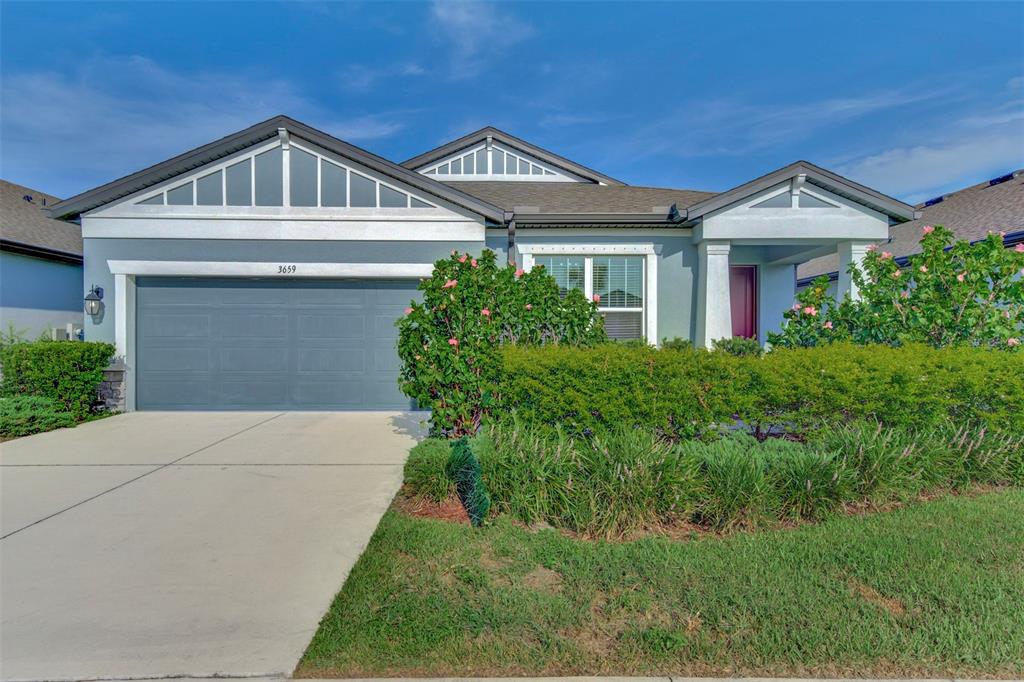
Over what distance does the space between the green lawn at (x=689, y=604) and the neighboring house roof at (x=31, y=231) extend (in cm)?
1116

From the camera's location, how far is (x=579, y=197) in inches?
462

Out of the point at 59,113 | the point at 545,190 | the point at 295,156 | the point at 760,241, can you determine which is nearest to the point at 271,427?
the point at 295,156

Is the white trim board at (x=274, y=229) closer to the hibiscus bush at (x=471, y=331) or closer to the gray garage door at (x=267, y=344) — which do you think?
the gray garage door at (x=267, y=344)

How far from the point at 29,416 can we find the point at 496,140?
11857 mm

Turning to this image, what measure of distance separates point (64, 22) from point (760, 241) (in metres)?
13.5

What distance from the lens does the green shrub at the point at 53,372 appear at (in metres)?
8.27

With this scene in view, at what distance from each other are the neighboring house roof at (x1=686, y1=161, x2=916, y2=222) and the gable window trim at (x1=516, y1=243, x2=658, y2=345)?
1094mm

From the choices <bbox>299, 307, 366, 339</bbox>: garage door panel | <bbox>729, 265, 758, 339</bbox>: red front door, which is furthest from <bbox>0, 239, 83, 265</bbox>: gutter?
<bbox>729, 265, 758, 339</bbox>: red front door

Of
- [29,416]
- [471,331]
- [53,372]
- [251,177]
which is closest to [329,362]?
[251,177]


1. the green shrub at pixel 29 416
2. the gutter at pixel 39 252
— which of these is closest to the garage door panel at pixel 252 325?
the green shrub at pixel 29 416

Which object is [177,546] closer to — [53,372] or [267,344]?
[267,344]

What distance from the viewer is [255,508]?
4746mm

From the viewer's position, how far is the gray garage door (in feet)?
32.0

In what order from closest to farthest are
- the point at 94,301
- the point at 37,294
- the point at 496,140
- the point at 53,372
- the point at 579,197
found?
the point at 53,372 < the point at 94,301 < the point at 37,294 < the point at 579,197 < the point at 496,140
